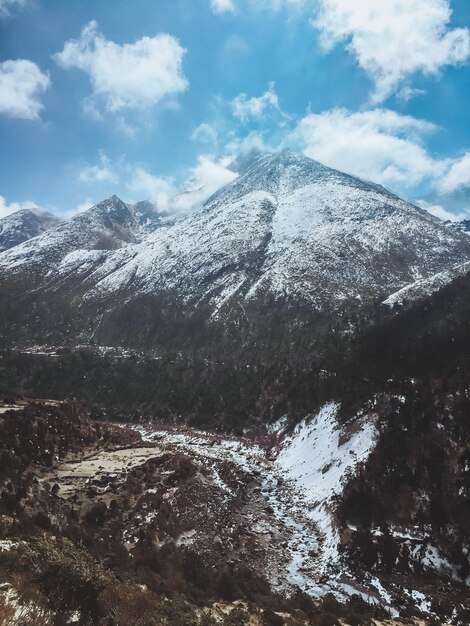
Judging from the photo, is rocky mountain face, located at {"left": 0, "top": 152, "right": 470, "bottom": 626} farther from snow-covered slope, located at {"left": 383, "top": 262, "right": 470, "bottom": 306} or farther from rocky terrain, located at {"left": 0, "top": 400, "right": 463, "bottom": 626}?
snow-covered slope, located at {"left": 383, "top": 262, "right": 470, "bottom": 306}

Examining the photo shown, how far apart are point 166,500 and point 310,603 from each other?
17453 mm

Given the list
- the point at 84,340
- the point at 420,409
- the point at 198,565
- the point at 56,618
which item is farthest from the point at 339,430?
the point at 84,340

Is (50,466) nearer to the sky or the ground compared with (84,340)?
nearer to the ground

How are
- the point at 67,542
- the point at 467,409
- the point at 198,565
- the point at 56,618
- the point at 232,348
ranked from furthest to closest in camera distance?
the point at 232,348
the point at 467,409
the point at 198,565
the point at 67,542
the point at 56,618

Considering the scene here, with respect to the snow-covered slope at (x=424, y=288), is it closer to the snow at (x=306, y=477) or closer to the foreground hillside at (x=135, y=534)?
the snow at (x=306, y=477)

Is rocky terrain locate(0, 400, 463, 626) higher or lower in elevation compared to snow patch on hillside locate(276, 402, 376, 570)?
lower

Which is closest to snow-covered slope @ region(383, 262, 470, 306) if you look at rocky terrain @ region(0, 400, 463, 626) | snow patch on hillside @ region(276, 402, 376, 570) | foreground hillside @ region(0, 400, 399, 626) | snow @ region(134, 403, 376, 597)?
snow @ region(134, 403, 376, 597)

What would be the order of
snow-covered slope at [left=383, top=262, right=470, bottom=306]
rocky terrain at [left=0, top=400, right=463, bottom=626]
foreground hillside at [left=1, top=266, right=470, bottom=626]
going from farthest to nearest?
snow-covered slope at [left=383, top=262, right=470, bottom=306], foreground hillside at [left=1, top=266, right=470, bottom=626], rocky terrain at [left=0, top=400, right=463, bottom=626]

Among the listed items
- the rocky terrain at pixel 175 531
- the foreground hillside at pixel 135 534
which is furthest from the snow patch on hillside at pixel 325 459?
the foreground hillside at pixel 135 534

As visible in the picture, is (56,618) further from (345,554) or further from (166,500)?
(166,500)

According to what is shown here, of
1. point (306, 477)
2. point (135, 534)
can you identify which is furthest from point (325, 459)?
point (135, 534)

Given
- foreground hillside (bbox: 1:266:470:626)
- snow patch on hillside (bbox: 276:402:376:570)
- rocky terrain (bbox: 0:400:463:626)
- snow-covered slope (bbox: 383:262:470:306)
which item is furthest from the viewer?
snow-covered slope (bbox: 383:262:470:306)

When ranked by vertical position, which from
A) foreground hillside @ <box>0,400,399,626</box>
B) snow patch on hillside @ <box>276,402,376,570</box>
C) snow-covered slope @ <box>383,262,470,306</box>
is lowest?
foreground hillside @ <box>0,400,399,626</box>

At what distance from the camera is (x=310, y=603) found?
789 inches
